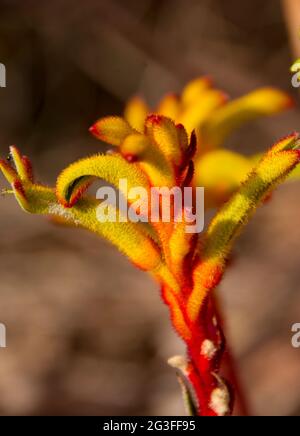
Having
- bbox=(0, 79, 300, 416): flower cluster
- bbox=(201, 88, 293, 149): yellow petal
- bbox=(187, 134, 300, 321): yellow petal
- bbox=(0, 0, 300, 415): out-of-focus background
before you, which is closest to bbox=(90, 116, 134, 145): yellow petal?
bbox=(0, 79, 300, 416): flower cluster

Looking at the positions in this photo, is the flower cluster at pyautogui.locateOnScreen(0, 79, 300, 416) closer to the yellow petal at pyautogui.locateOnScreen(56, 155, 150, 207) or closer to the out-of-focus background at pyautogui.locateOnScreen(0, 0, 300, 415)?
the yellow petal at pyautogui.locateOnScreen(56, 155, 150, 207)

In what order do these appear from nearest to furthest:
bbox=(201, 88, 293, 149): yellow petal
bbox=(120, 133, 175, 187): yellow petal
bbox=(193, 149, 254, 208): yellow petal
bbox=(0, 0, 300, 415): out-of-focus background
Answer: bbox=(120, 133, 175, 187): yellow petal → bbox=(193, 149, 254, 208): yellow petal → bbox=(201, 88, 293, 149): yellow petal → bbox=(0, 0, 300, 415): out-of-focus background

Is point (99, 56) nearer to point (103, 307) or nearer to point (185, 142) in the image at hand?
point (103, 307)

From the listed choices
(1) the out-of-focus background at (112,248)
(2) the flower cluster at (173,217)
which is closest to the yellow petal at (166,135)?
(2) the flower cluster at (173,217)

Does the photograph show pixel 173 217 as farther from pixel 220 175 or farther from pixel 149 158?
pixel 220 175

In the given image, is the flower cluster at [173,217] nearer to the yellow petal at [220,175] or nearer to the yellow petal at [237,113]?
the yellow petal at [220,175]
